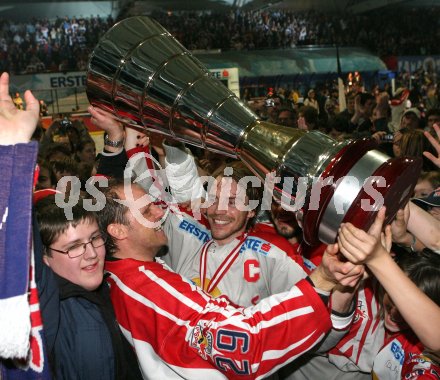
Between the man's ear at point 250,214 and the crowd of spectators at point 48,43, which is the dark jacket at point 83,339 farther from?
the crowd of spectators at point 48,43

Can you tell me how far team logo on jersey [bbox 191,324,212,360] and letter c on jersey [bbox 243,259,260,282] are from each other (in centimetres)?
79

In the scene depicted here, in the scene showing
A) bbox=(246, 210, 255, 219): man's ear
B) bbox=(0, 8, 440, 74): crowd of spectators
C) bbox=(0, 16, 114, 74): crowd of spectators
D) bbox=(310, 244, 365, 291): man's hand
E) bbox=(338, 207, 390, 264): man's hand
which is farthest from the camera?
bbox=(0, 8, 440, 74): crowd of spectators

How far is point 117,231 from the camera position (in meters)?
1.94

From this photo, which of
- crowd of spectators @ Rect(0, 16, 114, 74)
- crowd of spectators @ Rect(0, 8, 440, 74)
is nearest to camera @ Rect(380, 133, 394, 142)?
crowd of spectators @ Rect(0, 16, 114, 74)

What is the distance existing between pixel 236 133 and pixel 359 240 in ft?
1.65

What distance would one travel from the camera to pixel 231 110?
157cm

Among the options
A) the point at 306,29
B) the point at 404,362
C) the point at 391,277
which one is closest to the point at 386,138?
the point at 404,362

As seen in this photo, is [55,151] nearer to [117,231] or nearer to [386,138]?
[117,231]

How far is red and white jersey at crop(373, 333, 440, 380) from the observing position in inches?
65.3

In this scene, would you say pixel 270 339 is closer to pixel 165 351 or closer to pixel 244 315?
pixel 244 315

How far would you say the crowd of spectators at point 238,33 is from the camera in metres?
21.8

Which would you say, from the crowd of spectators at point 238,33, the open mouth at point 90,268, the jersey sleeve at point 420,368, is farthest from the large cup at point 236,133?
the crowd of spectators at point 238,33

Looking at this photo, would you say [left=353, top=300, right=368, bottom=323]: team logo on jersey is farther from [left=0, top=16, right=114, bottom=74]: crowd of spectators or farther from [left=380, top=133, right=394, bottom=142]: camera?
[left=0, top=16, right=114, bottom=74]: crowd of spectators

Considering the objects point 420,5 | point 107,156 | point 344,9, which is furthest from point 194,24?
point 107,156
